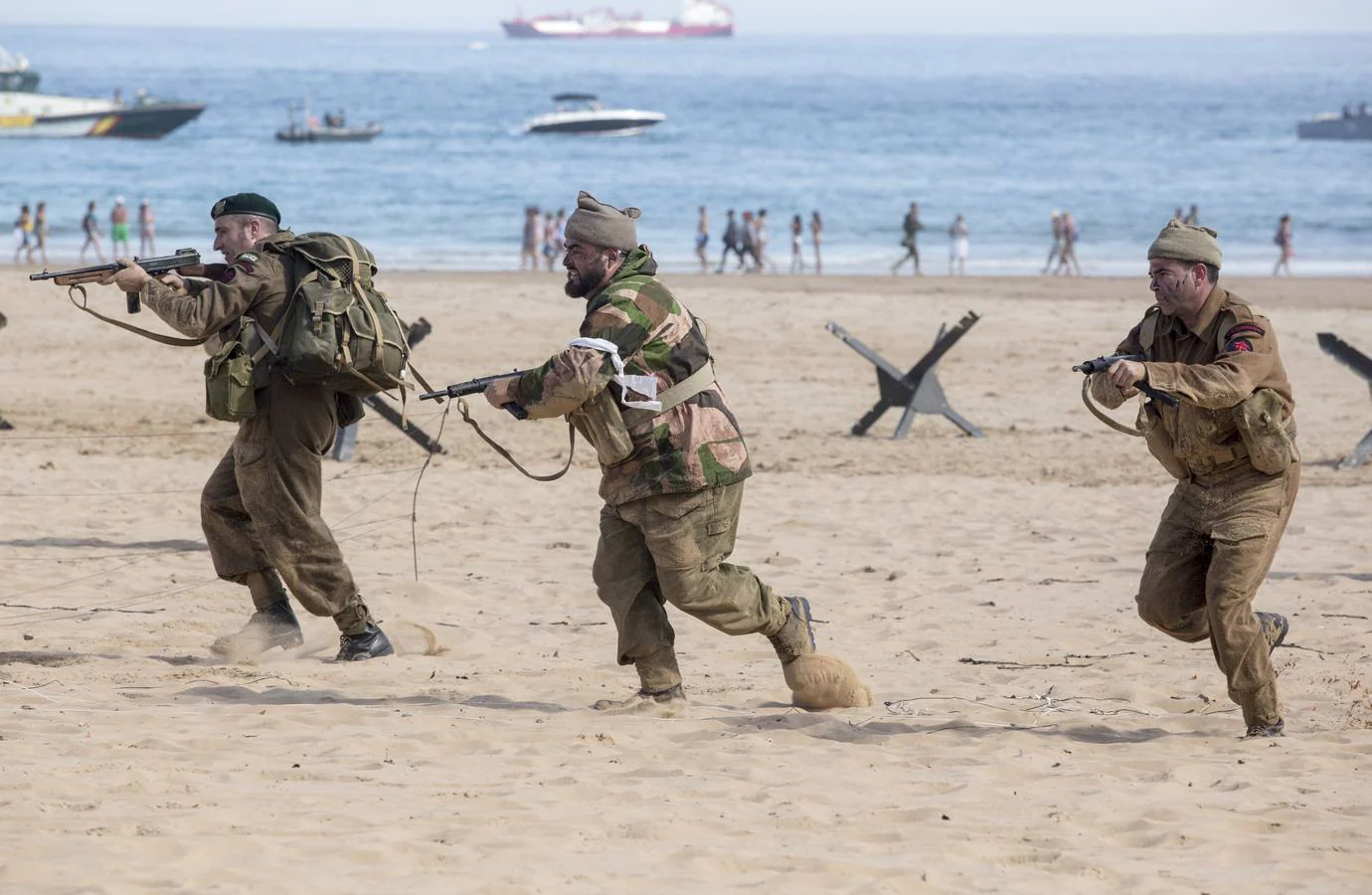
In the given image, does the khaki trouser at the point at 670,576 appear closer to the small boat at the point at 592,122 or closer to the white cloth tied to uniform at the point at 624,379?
the white cloth tied to uniform at the point at 624,379

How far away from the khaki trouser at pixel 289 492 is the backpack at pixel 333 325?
0.48 ft

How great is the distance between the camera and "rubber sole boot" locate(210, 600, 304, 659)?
6.99m

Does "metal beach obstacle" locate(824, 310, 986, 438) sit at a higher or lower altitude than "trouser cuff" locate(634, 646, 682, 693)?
lower

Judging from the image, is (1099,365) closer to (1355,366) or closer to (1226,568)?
(1226,568)

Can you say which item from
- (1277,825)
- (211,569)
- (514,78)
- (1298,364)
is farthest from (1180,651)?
(514,78)

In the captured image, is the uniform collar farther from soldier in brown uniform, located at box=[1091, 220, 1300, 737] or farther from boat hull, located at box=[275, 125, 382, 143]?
boat hull, located at box=[275, 125, 382, 143]

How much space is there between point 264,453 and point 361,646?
922 mm

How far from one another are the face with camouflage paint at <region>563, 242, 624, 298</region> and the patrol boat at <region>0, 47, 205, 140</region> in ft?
200

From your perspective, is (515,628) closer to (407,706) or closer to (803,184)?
(407,706)

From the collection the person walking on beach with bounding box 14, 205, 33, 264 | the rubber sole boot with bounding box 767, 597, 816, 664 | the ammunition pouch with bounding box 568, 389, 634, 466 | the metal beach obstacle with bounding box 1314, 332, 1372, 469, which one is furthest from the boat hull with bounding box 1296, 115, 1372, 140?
the ammunition pouch with bounding box 568, 389, 634, 466

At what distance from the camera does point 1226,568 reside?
5.64 m

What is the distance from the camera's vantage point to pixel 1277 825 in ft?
16.0

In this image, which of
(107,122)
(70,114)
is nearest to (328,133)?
(107,122)

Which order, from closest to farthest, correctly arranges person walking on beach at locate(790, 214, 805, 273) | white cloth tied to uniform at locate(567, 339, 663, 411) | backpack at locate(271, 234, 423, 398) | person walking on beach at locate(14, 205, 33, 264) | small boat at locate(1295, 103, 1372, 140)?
white cloth tied to uniform at locate(567, 339, 663, 411)
backpack at locate(271, 234, 423, 398)
person walking on beach at locate(14, 205, 33, 264)
person walking on beach at locate(790, 214, 805, 273)
small boat at locate(1295, 103, 1372, 140)
